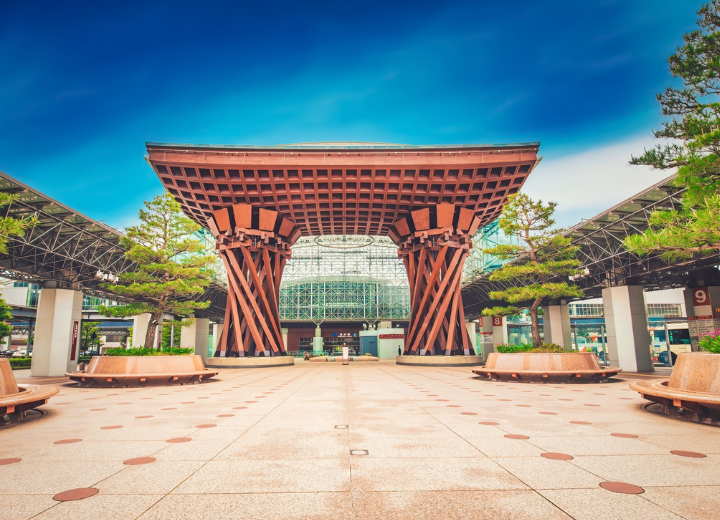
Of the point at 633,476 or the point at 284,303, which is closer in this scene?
the point at 633,476

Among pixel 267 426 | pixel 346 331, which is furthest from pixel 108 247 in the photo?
pixel 346 331

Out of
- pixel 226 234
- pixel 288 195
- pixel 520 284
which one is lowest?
pixel 520 284

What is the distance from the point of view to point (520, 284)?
35500mm

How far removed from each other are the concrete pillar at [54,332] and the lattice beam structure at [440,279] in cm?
2057

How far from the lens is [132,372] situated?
1310 cm

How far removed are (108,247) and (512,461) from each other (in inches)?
984

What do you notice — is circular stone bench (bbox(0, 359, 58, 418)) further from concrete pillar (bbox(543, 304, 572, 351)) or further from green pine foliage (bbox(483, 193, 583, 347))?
concrete pillar (bbox(543, 304, 572, 351))

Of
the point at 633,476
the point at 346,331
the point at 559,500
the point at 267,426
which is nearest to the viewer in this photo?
the point at 559,500

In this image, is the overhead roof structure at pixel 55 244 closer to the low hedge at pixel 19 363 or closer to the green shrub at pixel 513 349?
the low hedge at pixel 19 363

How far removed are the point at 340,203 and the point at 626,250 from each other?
17.7m

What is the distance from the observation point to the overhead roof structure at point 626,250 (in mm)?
16797

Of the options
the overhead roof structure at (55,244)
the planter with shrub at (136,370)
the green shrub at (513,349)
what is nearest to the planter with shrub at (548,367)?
the green shrub at (513,349)

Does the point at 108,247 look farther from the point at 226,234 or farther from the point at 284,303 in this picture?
the point at 284,303

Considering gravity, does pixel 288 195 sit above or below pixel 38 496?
above
